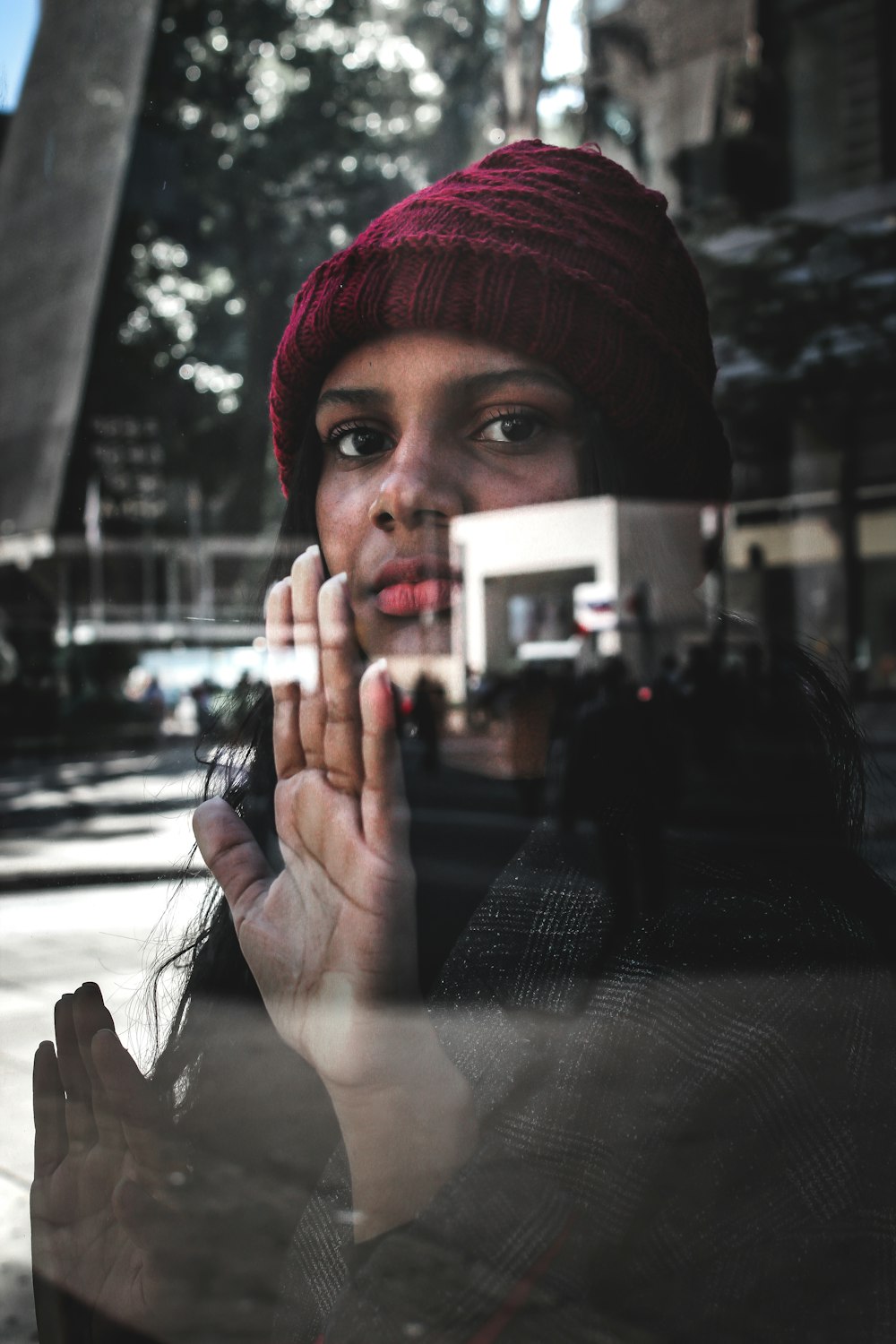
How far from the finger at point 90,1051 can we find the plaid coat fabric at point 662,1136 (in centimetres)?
17

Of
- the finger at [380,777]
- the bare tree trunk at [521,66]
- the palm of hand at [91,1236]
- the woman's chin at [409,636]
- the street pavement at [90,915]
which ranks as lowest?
the palm of hand at [91,1236]

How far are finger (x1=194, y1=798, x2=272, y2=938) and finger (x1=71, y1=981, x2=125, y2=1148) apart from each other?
0.46 feet

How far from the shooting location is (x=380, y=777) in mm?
655

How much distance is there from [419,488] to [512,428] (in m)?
0.09

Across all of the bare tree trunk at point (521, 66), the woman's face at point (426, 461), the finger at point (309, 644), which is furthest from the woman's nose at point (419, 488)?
the bare tree trunk at point (521, 66)

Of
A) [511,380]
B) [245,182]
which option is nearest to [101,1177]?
[511,380]

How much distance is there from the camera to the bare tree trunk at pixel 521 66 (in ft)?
3.30

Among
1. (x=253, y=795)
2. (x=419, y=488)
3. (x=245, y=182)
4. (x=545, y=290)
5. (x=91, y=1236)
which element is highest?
(x=245, y=182)

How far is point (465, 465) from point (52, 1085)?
20.8 inches

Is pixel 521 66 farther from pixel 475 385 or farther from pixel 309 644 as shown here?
pixel 309 644

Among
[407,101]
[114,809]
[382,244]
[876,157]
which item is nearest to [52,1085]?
[114,809]

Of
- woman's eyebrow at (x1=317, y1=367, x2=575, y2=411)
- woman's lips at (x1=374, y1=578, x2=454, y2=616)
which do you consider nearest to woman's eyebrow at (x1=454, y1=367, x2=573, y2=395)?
woman's eyebrow at (x1=317, y1=367, x2=575, y2=411)

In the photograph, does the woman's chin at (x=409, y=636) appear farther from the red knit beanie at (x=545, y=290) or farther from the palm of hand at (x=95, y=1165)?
the palm of hand at (x=95, y=1165)

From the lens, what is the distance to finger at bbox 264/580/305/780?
0.70 meters
